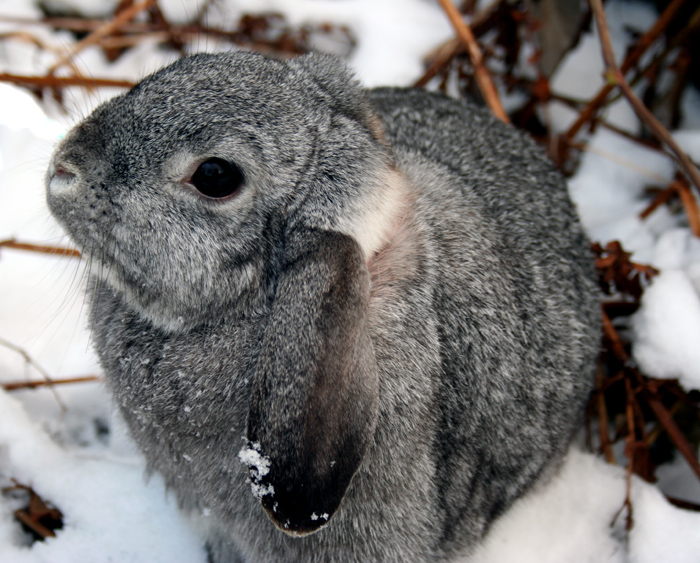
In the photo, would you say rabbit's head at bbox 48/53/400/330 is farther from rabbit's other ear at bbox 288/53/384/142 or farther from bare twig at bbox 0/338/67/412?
bare twig at bbox 0/338/67/412

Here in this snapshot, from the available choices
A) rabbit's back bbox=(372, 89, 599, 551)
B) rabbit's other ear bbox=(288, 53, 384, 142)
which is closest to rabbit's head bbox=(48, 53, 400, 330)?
rabbit's other ear bbox=(288, 53, 384, 142)

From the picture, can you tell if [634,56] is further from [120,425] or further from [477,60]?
[120,425]

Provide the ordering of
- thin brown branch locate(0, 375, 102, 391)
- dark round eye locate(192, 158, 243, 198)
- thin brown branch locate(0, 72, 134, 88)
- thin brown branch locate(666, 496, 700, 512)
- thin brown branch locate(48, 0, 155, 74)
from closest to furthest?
dark round eye locate(192, 158, 243, 198) < thin brown branch locate(666, 496, 700, 512) < thin brown branch locate(0, 375, 102, 391) < thin brown branch locate(0, 72, 134, 88) < thin brown branch locate(48, 0, 155, 74)

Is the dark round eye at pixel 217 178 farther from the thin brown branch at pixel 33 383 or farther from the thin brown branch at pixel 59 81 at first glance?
the thin brown branch at pixel 59 81

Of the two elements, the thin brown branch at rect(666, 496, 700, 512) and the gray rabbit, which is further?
the thin brown branch at rect(666, 496, 700, 512)

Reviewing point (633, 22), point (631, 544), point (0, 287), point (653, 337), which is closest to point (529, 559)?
point (631, 544)

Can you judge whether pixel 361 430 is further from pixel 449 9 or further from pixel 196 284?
pixel 449 9

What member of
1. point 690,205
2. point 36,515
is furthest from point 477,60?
point 36,515

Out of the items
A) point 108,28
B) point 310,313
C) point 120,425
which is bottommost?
point 120,425
